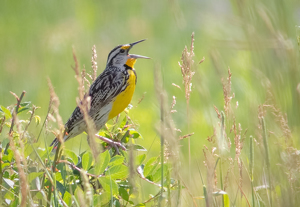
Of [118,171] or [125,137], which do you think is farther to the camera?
[125,137]

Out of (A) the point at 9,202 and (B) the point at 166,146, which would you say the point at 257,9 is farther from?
(A) the point at 9,202

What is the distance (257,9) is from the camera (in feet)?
4.18

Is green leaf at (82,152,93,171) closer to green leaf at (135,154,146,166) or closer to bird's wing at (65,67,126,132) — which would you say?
green leaf at (135,154,146,166)

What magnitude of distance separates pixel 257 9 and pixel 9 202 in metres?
0.87

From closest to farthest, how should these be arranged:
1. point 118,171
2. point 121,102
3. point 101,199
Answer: point 118,171, point 101,199, point 121,102

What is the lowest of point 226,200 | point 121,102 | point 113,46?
point 226,200

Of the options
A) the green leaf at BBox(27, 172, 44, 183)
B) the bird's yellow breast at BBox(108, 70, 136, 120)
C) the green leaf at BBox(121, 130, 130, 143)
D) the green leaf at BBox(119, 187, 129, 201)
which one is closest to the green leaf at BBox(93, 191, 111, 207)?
the green leaf at BBox(119, 187, 129, 201)

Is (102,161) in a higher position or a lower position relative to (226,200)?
higher

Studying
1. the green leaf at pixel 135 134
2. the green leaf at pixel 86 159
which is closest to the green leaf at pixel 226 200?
the green leaf at pixel 86 159

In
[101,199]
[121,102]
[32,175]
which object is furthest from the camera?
[121,102]

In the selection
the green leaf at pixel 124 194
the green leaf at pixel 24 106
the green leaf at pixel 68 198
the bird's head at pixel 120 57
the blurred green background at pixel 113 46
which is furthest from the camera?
the blurred green background at pixel 113 46

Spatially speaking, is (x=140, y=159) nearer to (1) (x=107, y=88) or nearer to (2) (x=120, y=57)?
(1) (x=107, y=88)

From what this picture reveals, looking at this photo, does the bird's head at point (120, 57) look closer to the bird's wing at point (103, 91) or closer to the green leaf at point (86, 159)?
the bird's wing at point (103, 91)

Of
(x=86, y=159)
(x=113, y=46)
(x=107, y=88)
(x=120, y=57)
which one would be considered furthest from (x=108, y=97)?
(x=113, y=46)
